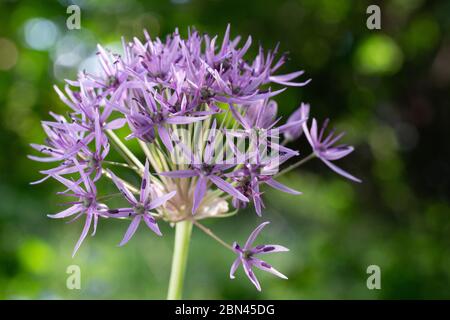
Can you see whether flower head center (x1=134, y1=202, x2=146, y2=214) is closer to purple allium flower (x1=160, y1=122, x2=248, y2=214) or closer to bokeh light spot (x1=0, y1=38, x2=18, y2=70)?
purple allium flower (x1=160, y1=122, x2=248, y2=214)

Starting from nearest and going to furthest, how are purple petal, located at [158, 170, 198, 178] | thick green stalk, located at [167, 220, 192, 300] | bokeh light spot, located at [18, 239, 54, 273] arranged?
purple petal, located at [158, 170, 198, 178] → thick green stalk, located at [167, 220, 192, 300] → bokeh light spot, located at [18, 239, 54, 273]

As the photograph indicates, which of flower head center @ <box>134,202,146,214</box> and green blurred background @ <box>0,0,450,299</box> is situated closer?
flower head center @ <box>134,202,146,214</box>

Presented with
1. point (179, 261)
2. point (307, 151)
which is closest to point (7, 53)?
point (307, 151)

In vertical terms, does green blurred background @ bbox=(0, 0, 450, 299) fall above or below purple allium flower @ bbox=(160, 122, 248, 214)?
above

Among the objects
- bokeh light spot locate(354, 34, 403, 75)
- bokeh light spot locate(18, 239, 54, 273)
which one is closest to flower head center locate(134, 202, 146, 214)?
bokeh light spot locate(18, 239, 54, 273)

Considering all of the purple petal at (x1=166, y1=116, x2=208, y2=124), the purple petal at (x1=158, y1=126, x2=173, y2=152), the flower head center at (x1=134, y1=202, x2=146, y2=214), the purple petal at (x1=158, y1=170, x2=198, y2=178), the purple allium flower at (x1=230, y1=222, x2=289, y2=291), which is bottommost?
the purple allium flower at (x1=230, y1=222, x2=289, y2=291)

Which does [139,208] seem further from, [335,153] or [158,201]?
[335,153]

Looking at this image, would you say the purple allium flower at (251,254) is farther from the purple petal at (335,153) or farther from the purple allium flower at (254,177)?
the purple petal at (335,153)
